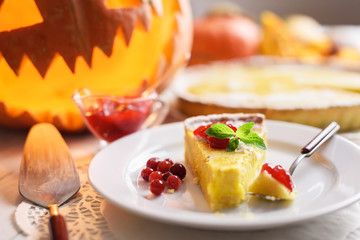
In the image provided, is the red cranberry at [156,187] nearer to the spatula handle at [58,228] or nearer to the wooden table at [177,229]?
the wooden table at [177,229]

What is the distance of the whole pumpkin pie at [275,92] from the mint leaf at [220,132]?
44 cm

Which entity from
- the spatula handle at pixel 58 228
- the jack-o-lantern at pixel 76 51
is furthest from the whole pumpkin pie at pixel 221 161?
the jack-o-lantern at pixel 76 51

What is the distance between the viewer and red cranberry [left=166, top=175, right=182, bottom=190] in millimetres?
1065

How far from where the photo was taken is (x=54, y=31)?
134 cm

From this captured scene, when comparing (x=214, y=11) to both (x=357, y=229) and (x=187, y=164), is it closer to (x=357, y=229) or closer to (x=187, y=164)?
(x=187, y=164)

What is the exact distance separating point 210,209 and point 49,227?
39 centimetres

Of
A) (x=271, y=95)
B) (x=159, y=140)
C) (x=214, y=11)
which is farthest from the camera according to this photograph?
(x=214, y=11)

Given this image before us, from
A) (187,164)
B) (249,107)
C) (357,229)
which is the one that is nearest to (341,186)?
(357,229)

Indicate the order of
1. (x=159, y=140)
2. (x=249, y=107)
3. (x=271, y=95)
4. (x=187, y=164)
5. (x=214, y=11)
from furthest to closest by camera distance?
1. (x=214, y=11)
2. (x=271, y=95)
3. (x=249, y=107)
4. (x=159, y=140)
5. (x=187, y=164)

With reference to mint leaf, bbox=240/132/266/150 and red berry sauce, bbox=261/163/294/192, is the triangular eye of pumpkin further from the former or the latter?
red berry sauce, bbox=261/163/294/192

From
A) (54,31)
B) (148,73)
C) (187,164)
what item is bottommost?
(187,164)

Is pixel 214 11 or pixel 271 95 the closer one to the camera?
pixel 271 95

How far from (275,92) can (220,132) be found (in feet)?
2.44

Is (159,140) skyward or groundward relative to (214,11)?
groundward
